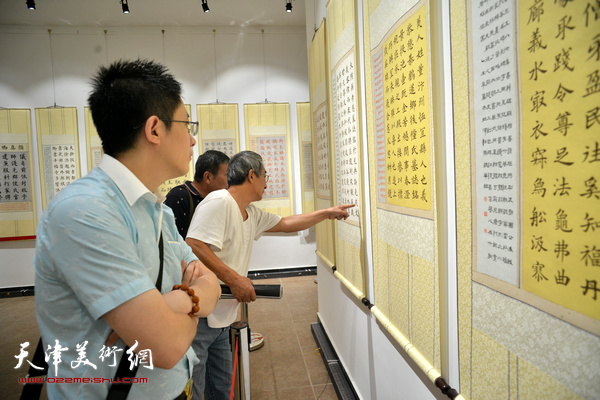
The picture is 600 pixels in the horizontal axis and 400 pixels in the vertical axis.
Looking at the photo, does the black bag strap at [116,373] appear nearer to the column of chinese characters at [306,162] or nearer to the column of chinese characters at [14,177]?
the column of chinese characters at [306,162]

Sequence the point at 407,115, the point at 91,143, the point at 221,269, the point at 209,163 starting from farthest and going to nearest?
the point at 91,143, the point at 209,163, the point at 221,269, the point at 407,115

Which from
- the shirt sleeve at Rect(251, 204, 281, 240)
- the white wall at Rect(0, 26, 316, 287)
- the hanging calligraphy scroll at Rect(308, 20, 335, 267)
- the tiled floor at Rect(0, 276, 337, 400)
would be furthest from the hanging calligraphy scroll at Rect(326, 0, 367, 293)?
the white wall at Rect(0, 26, 316, 287)

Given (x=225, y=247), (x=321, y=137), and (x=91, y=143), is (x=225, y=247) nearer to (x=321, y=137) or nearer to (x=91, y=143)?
(x=321, y=137)

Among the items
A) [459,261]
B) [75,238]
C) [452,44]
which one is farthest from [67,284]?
[452,44]

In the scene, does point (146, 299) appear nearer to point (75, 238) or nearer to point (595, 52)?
point (75, 238)

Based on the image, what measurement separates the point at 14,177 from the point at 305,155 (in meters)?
3.90

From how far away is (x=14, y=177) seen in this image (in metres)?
4.50

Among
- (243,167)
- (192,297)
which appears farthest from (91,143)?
(192,297)

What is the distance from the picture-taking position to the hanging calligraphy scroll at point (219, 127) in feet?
15.5

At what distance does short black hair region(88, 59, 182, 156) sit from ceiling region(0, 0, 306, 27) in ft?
12.7

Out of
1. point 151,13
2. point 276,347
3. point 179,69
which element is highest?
point 151,13

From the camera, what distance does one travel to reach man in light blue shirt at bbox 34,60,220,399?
640 millimetres

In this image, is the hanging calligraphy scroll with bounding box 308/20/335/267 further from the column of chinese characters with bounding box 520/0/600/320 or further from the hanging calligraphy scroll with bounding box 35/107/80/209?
the hanging calligraphy scroll with bounding box 35/107/80/209

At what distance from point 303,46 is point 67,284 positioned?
15.8 feet
